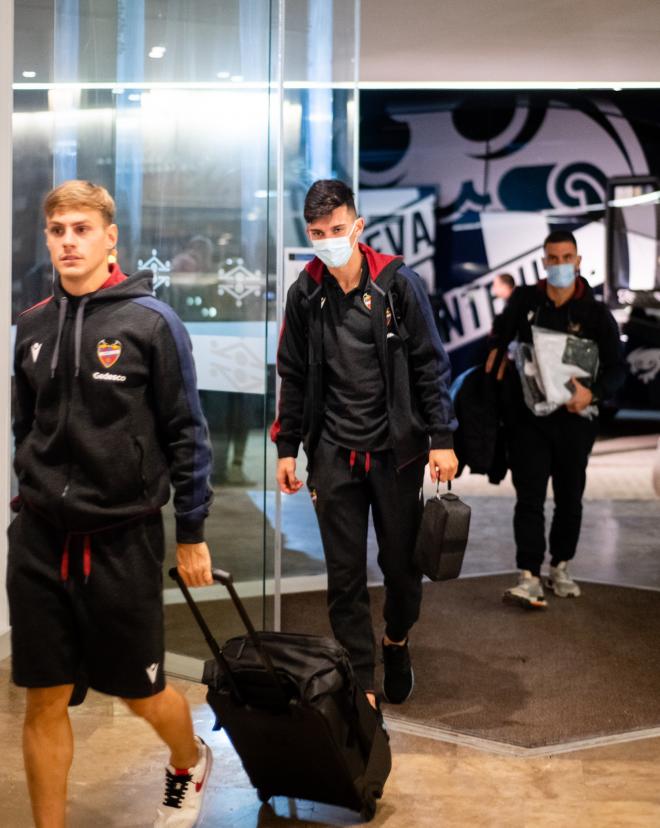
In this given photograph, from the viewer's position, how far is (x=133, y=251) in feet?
14.8

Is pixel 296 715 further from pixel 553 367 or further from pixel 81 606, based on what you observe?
pixel 553 367

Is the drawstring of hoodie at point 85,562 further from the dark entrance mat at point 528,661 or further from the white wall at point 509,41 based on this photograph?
the white wall at point 509,41

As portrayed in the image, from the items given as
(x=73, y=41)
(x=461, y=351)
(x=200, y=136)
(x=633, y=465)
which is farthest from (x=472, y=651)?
(x=461, y=351)

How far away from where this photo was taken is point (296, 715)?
2953 mm

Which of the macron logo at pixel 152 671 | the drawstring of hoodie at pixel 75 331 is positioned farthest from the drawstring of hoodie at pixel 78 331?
the macron logo at pixel 152 671

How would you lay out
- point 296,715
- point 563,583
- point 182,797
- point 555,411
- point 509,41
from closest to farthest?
point 296,715 < point 182,797 < point 555,411 < point 563,583 < point 509,41

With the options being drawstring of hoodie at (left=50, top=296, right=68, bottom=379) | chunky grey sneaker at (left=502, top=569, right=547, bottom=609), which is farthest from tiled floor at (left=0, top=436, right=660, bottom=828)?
chunky grey sneaker at (left=502, top=569, right=547, bottom=609)

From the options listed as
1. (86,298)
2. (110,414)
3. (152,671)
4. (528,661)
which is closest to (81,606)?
(152,671)

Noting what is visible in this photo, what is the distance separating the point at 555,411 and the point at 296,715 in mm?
2708

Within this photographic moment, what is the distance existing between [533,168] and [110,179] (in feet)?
24.9

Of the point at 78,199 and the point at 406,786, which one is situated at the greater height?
the point at 78,199

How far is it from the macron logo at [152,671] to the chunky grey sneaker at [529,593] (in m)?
2.93

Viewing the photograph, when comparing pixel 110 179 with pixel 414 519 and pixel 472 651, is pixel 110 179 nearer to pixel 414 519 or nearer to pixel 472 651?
pixel 414 519

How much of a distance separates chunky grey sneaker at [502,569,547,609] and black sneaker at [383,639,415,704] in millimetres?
1427
